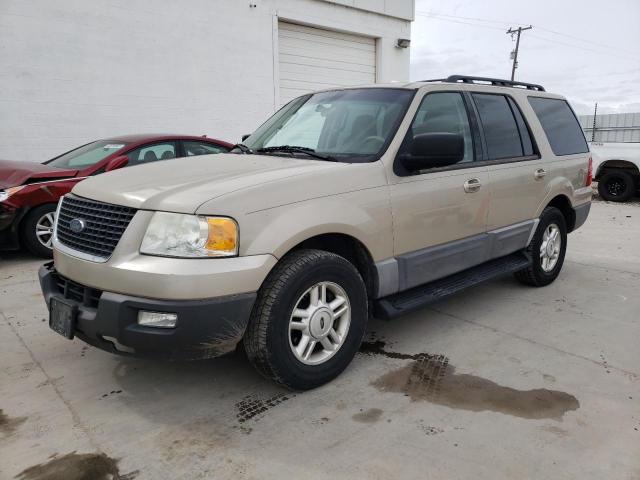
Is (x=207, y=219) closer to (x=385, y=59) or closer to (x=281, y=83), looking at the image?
(x=281, y=83)

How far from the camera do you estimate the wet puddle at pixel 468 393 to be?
281 centimetres

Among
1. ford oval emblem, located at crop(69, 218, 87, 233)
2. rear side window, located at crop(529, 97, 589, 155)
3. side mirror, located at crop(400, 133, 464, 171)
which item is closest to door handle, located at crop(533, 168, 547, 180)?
rear side window, located at crop(529, 97, 589, 155)

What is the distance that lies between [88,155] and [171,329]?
190 inches

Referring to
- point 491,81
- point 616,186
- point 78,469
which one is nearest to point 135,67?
point 491,81

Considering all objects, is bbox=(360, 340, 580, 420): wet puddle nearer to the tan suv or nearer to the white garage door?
the tan suv

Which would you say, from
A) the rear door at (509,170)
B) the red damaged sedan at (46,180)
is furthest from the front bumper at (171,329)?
the red damaged sedan at (46,180)

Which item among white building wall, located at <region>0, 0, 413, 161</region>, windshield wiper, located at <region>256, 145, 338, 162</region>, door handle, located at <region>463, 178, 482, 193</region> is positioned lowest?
door handle, located at <region>463, 178, 482, 193</region>

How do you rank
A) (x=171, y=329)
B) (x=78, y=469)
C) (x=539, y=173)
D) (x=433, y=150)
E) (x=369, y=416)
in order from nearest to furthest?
(x=78, y=469), (x=171, y=329), (x=369, y=416), (x=433, y=150), (x=539, y=173)

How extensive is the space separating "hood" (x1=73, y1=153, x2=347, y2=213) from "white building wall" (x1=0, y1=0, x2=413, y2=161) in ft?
21.9

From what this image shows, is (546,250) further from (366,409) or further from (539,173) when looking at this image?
(366,409)

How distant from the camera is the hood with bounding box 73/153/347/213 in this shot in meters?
2.60

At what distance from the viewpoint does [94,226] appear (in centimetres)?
278

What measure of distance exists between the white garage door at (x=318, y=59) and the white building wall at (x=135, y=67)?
1.22 feet

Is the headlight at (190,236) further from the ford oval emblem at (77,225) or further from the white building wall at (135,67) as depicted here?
the white building wall at (135,67)
